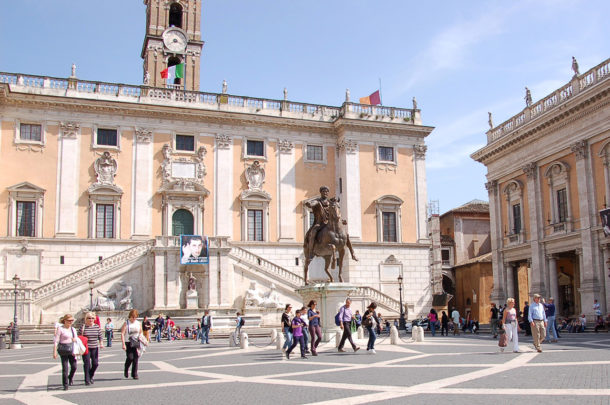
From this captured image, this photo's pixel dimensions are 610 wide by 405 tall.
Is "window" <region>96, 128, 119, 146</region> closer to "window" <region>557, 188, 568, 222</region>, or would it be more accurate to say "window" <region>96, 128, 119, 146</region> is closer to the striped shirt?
"window" <region>557, 188, 568, 222</region>

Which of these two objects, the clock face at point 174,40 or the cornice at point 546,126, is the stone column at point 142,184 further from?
the cornice at point 546,126

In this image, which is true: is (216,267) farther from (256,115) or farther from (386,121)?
(386,121)

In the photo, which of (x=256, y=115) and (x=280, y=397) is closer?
(x=280, y=397)

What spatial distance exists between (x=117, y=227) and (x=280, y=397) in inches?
1230

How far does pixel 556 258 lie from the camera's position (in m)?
38.6

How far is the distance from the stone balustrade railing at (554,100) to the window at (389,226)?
8.46 m

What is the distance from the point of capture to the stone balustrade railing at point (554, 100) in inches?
1335

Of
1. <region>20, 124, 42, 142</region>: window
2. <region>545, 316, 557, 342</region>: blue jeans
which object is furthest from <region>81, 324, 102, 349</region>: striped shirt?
<region>20, 124, 42, 142</region>: window

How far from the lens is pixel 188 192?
40969 millimetres

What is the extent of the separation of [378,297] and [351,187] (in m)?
7.92

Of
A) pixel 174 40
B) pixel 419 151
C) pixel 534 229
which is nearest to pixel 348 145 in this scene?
pixel 419 151

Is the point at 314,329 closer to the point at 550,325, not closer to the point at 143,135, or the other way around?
the point at 550,325

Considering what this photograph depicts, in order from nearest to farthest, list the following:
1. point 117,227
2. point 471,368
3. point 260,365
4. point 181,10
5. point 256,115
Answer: point 471,368 → point 260,365 → point 117,227 → point 256,115 → point 181,10

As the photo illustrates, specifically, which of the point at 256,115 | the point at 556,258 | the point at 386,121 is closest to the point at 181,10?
the point at 256,115
